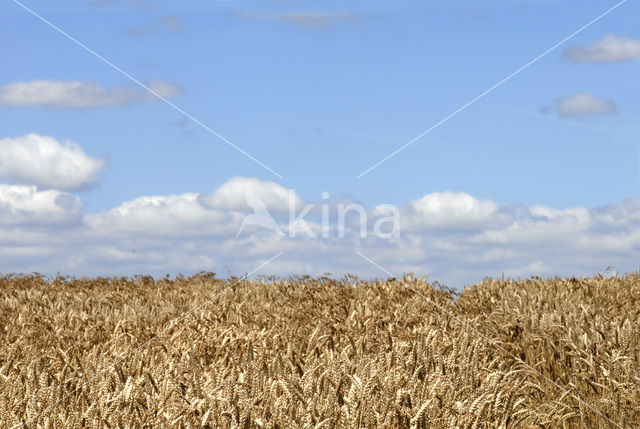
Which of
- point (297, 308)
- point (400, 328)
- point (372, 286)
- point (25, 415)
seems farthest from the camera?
point (372, 286)

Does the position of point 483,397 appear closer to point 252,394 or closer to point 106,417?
point 252,394

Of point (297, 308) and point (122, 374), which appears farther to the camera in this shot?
point (297, 308)

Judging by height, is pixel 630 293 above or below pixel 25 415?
above

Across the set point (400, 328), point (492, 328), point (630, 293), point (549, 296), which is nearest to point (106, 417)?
point (400, 328)

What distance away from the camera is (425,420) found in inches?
145

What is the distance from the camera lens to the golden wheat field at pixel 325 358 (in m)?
3.78

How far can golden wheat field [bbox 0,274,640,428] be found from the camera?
3.78m

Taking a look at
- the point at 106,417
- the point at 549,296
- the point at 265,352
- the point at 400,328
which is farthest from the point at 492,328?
the point at 106,417

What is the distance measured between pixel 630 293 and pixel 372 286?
12.2 ft

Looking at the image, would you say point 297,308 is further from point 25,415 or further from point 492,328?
point 25,415

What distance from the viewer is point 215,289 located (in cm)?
1141

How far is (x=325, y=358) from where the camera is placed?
5.49 meters

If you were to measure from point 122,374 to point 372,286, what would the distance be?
6329 mm

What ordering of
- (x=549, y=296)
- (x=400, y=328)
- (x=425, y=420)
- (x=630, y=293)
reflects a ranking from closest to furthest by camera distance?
(x=425, y=420), (x=400, y=328), (x=549, y=296), (x=630, y=293)
